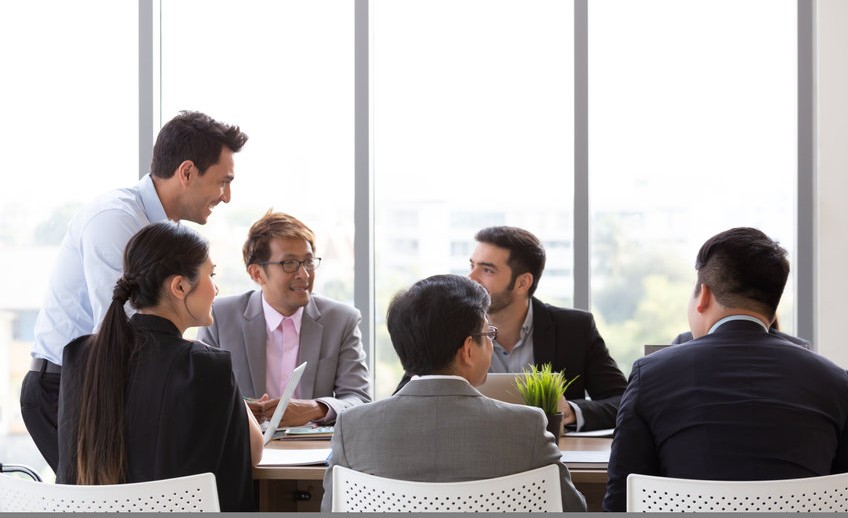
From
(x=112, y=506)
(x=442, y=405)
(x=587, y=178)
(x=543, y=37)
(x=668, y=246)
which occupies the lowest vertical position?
(x=112, y=506)

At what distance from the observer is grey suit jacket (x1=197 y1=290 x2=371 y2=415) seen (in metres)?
3.67

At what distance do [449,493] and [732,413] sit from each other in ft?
2.30

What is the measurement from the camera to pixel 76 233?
3.28 meters

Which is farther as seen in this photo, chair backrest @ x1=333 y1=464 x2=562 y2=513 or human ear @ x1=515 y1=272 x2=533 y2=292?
human ear @ x1=515 y1=272 x2=533 y2=292

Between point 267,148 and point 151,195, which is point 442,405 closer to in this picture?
point 151,195

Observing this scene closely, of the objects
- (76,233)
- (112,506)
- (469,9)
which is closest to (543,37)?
(469,9)

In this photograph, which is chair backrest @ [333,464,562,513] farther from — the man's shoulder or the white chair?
the man's shoulder

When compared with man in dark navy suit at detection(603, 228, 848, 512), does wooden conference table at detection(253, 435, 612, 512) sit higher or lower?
lower

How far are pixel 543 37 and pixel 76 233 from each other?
264 cm

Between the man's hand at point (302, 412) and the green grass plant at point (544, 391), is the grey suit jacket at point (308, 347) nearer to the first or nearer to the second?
the man's hand at point (302, 412)

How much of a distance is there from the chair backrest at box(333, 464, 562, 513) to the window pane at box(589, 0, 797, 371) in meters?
2.96

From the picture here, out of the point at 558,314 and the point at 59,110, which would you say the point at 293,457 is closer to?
the point at 558,314

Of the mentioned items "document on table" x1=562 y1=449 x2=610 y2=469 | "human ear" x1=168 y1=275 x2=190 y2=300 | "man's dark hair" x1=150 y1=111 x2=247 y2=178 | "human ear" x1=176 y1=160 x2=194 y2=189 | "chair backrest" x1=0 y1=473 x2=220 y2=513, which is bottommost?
"document on table" x1=562 y1=449 x2=610 y2=469

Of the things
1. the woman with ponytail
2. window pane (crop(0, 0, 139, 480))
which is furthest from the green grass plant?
window pane (crop(0, 0, 139, 480))
